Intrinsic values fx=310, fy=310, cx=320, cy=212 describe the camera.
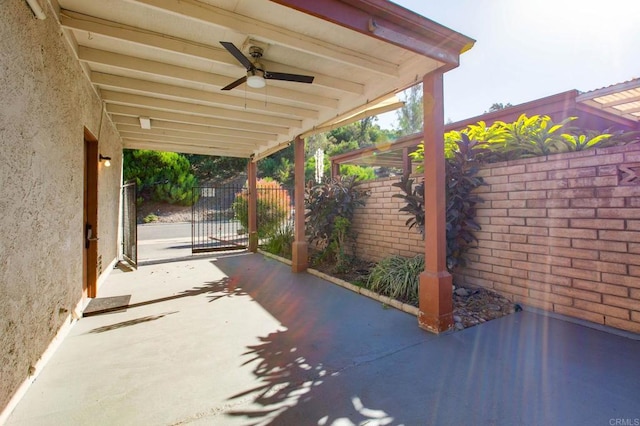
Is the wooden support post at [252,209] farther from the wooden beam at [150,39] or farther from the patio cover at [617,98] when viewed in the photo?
the patio cover at [617,98]

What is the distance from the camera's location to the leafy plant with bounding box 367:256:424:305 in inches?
162

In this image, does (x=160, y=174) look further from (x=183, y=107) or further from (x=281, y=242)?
(x=183, y=107)

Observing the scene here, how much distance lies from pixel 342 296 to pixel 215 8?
371 cm

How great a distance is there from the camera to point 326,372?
2.44 m

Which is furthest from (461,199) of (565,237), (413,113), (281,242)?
(413,113)

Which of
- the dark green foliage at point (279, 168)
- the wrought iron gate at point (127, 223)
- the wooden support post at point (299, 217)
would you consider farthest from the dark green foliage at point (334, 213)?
the dark green foliage at point (279, 168)

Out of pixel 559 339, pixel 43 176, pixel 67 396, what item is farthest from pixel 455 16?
pixel 67 396

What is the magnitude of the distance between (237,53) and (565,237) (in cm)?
388

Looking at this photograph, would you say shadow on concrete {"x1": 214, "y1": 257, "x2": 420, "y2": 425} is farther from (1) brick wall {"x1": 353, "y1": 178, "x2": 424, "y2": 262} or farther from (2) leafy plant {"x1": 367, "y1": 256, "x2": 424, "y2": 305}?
(1) brick wall {"x1": 353, "y1": 178, "x2": 424, "y2": 262}

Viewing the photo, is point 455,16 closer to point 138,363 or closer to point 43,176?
point 43,176

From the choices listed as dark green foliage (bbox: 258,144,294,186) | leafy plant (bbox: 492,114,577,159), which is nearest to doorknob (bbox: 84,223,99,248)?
leafy plant (bbox: 492,114,577,159)

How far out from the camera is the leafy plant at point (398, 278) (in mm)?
4105

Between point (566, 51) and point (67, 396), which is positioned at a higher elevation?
point (566, 51)

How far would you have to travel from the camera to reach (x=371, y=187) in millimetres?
5902
